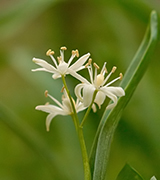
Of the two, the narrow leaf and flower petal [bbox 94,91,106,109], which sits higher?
flower petal [bbox 94,91,106,109]

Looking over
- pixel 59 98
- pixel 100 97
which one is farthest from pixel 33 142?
pixel 100 97

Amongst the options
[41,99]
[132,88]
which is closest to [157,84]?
[41,99]

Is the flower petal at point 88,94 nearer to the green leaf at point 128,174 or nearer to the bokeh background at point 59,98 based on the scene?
the green leaf at point 128,174

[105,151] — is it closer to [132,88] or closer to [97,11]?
[132,88]

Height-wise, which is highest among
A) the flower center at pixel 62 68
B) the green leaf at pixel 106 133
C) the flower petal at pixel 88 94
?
the flower center at pixel 62 68

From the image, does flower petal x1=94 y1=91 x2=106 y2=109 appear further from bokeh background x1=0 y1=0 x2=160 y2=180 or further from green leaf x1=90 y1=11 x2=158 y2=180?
bokeh background x1=0 y1=0 x2=160 y2=180

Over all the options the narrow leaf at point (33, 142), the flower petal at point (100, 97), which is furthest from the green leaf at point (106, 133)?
the narrow leaf at point (33, 142)

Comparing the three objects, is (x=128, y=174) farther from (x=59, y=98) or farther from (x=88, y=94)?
(x=59, y=98)

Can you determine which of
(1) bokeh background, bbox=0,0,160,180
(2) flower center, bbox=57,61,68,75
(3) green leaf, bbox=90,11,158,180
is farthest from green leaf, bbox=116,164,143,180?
(1) bokeh background, bbox=0,0,160,180
